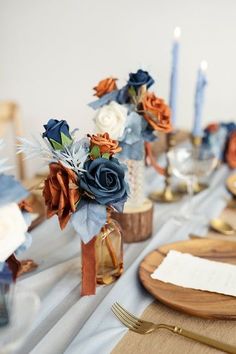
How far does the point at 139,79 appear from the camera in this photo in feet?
2.98

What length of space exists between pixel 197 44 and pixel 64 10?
586mm

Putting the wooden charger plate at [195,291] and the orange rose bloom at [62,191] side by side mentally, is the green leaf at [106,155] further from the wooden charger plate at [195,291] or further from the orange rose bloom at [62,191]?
the wooden charger plate at [195,291]

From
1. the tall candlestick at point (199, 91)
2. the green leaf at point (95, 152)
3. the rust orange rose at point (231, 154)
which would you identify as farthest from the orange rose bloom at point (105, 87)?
the rust orange rose at point (231, 154)

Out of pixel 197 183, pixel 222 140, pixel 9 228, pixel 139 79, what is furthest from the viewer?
pixel 222 140

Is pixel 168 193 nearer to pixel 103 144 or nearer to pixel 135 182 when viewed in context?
pixel 135 182

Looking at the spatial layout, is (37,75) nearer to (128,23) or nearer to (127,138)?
(128,23)

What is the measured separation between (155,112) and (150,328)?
448 millimetres

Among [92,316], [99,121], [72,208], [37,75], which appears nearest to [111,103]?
[99,121]

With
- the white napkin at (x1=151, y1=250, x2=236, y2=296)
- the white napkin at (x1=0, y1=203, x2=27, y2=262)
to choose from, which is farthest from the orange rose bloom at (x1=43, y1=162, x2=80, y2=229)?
the white napkin at (x1=151, y1=250, x2=236, y2=296)

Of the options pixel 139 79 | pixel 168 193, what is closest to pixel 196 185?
pixel 168 193

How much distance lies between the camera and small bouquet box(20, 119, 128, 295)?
26.6 inches

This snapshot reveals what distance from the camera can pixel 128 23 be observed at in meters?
1.89

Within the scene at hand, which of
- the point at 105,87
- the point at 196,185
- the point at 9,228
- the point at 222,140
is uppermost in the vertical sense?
the point at 105,87

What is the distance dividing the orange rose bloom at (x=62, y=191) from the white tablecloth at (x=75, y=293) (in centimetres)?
15
